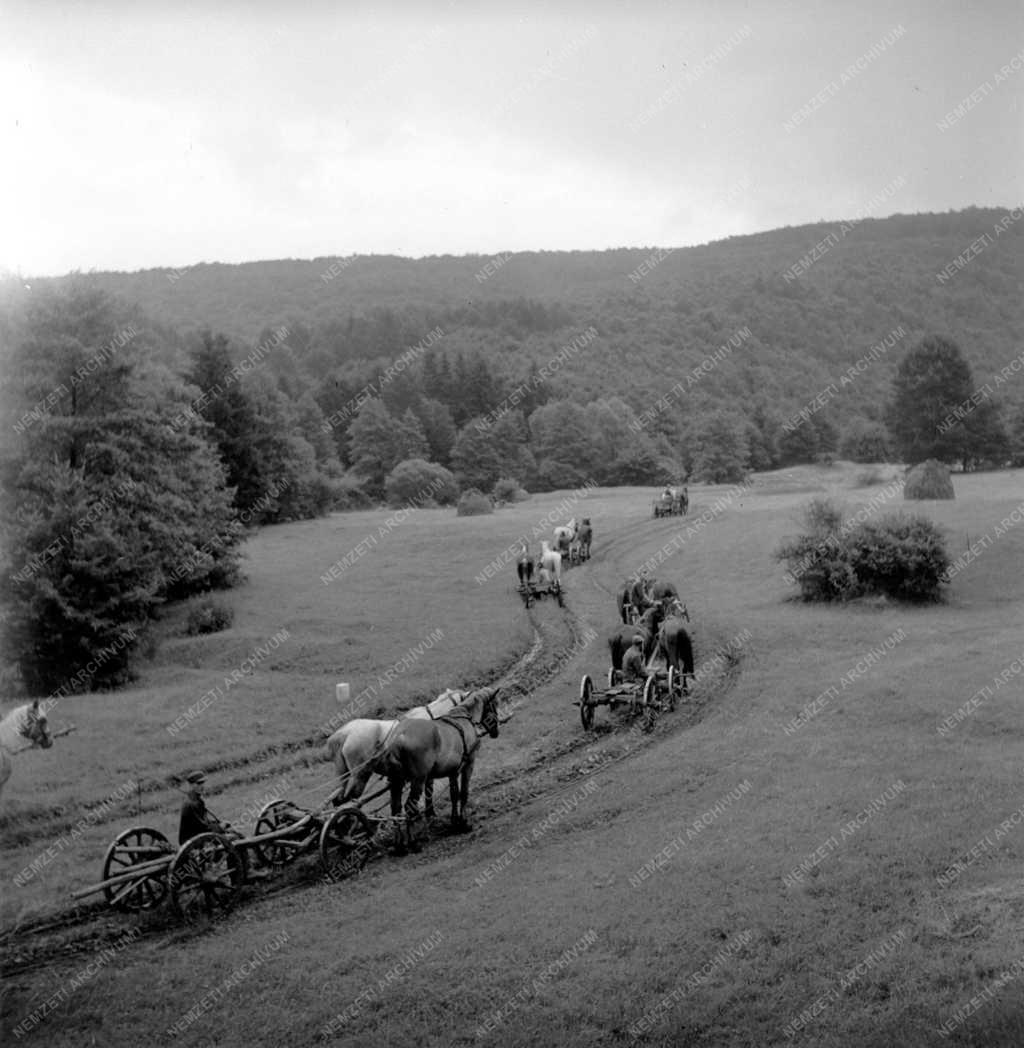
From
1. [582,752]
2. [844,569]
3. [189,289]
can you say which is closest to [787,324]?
[189,289]

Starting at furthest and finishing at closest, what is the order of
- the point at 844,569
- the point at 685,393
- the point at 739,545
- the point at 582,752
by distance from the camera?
the point at 685,393
the point at 739,545
the point at 844,569
the point at 582,752

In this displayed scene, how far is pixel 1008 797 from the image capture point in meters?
14.0

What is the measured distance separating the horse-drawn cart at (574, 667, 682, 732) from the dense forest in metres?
14.2

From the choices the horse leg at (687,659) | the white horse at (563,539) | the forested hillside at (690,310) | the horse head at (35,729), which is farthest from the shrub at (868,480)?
the horse head at (35,729)

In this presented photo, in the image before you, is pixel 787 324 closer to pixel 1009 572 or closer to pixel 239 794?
pixel 1009 572

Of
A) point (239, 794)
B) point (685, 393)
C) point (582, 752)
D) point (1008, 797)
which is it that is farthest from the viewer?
point (685, 393)

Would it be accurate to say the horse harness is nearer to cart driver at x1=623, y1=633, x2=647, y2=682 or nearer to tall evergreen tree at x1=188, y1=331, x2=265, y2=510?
cart driver at x1=623, y1=633, x2=647, y2=682

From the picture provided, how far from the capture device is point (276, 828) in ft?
44.8

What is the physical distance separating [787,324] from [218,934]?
6069 inches

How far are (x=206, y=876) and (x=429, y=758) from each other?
3.48m

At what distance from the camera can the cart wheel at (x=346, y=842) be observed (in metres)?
13.0

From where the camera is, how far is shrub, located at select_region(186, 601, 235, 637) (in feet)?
105

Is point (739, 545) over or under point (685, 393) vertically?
under

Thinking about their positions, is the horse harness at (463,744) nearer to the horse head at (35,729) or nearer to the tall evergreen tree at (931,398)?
the horse head at (35,729)
